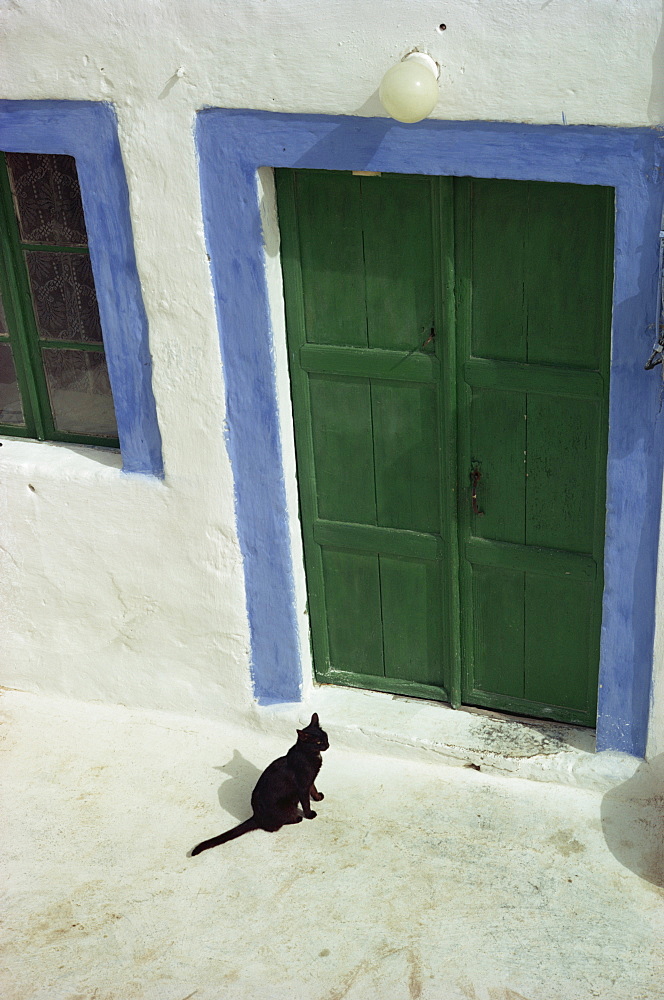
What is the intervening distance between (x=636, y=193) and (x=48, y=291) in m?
2.54

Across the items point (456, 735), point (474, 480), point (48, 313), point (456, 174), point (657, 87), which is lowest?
point (456, 735)

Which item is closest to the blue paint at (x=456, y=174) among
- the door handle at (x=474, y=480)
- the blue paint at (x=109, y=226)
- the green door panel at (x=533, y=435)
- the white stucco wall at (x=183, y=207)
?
the white stucco wall at (x=183, y=207)

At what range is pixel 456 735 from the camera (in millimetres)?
4836

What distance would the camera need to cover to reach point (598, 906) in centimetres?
421

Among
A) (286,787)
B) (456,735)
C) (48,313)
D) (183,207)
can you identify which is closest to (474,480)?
(456,735)

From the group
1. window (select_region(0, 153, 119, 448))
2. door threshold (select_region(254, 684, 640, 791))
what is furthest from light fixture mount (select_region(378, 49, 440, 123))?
door threshold (select_region(254, 684, 640, 791))

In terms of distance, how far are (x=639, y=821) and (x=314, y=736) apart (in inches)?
51.6

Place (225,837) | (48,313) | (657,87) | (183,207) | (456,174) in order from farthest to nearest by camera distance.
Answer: (48,313), (225,837), (183,207), (456,174), (657,87)

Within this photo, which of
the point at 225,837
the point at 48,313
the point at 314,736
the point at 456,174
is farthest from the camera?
the point at 48,313

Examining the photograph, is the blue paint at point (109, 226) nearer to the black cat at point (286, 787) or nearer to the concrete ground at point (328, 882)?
the black cat at point (286, 787)

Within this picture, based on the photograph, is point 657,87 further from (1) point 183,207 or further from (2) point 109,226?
(2) point 109,226

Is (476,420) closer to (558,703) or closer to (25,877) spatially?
(558,703)

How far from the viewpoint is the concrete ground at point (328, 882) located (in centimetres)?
402

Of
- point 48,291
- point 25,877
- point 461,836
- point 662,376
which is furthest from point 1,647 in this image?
point 662,376
